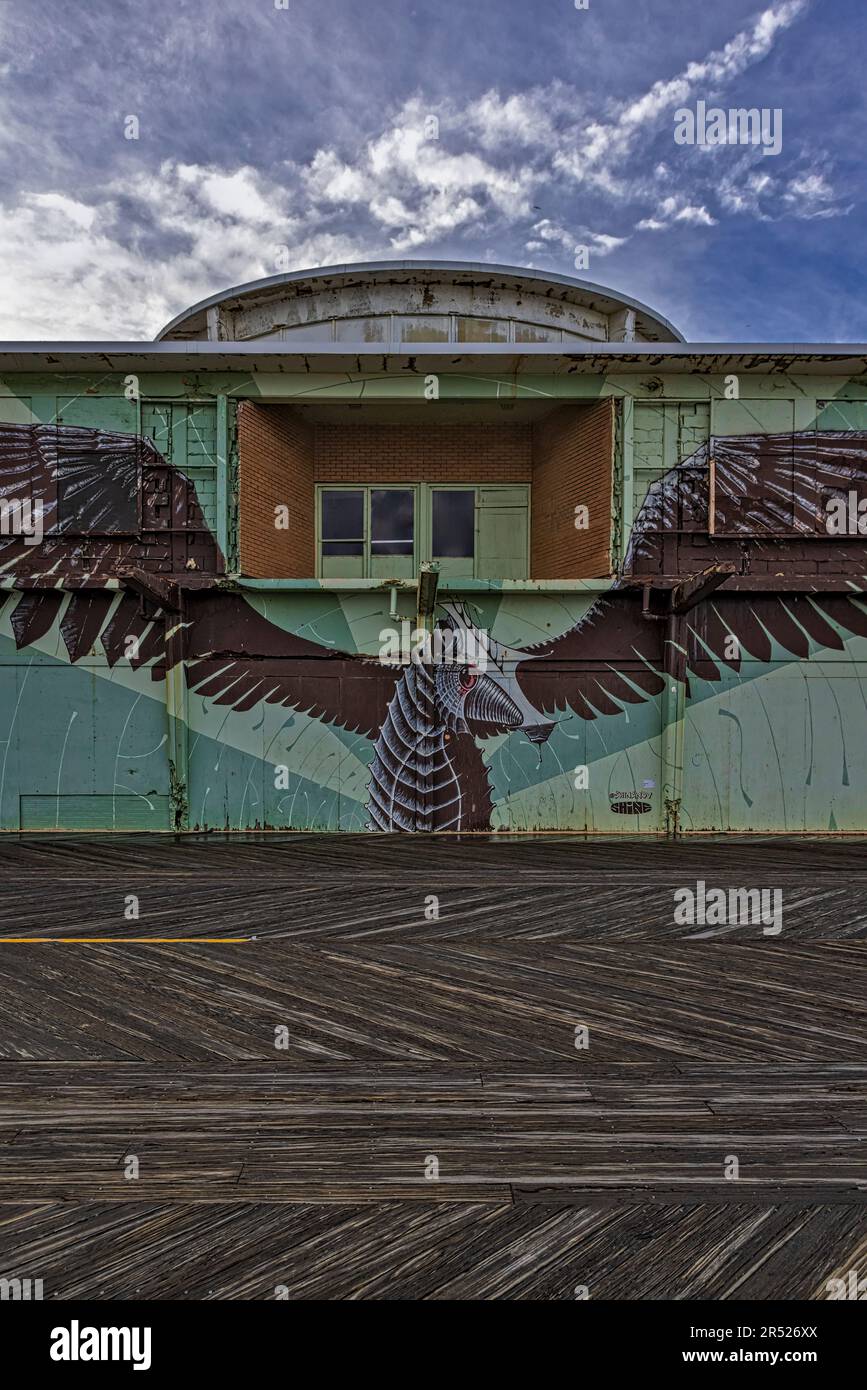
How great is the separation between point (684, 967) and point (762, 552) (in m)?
8.07

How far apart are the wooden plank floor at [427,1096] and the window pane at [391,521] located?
7.34 meters

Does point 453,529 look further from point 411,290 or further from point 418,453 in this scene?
point 411,290

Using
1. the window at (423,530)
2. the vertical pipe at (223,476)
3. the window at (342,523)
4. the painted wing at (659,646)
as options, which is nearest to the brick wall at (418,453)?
the window at (423,530)

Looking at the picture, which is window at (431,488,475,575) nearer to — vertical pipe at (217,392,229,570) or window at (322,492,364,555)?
window at (322,492,364,555)

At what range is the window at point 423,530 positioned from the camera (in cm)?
1336

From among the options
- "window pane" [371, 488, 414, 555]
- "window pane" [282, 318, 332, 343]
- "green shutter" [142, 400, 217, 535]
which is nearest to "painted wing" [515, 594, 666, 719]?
"window pane" [371, 488, 414, 555]

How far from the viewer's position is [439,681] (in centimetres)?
1191

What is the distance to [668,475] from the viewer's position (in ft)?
38.4

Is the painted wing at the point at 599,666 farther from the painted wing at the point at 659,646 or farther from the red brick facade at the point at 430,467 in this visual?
the red brick facade at the point at 430,467

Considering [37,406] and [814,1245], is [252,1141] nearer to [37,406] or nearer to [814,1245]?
[814,1245]

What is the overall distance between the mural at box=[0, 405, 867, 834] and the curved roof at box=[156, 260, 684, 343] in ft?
29.4

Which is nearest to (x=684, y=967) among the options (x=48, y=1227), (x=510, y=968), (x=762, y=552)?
(x=510, y=968)

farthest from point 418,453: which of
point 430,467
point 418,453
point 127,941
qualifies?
point 127,941
